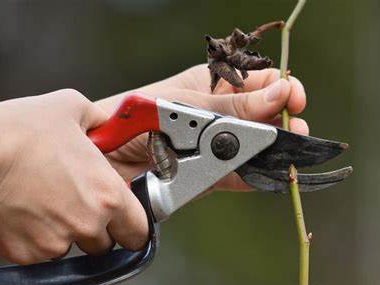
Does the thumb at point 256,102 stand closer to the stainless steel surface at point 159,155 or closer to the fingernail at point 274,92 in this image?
the fingernail at point 274,92

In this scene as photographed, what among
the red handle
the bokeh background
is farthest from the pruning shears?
the bokeh background

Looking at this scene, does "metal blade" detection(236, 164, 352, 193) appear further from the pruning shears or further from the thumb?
the thumb

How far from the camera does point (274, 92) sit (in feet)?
3.83

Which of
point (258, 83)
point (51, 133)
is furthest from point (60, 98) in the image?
point (258, 83)

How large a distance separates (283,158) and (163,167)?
143 millimetres

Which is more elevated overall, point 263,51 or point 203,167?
point 203,167

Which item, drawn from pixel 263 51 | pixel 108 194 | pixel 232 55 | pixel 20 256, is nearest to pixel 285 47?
pixel 232 55

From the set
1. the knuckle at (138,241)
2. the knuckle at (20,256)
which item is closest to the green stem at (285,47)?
the knuckle at (138,241)

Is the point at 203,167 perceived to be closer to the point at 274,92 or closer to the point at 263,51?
the point at 274,92

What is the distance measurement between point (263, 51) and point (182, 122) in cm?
245

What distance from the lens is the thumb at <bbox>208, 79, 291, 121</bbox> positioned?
1.16 meters

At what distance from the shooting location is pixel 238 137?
1.10 metres

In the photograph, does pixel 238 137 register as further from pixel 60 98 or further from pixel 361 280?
pixel 361 280

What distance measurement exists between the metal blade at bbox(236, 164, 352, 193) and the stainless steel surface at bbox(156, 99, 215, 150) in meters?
0.07
